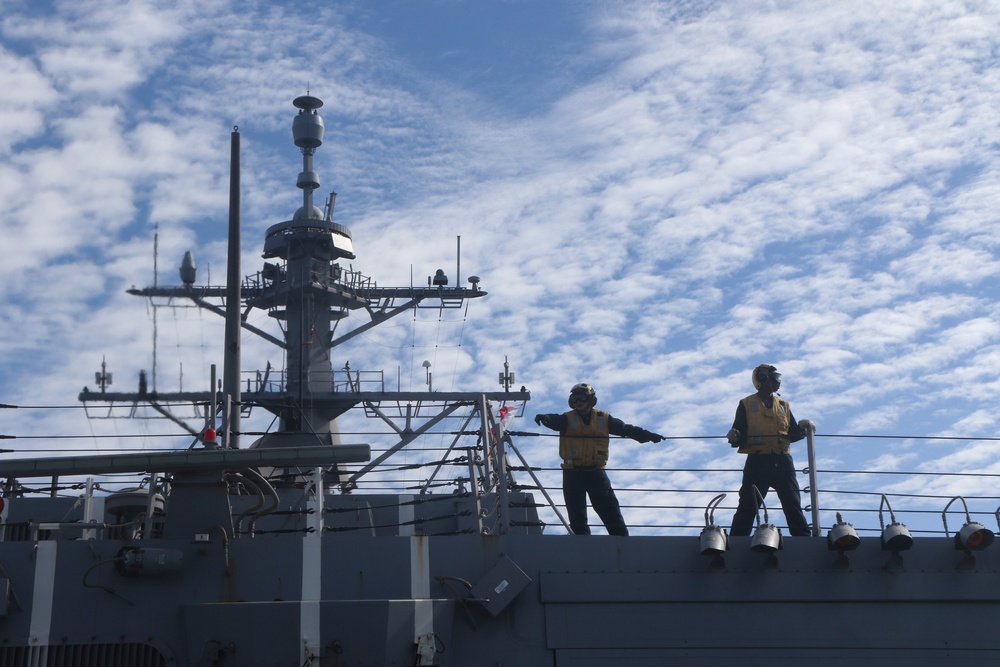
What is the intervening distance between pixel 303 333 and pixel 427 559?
1469 centimetres

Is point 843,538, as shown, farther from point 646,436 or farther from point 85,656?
point 85,656

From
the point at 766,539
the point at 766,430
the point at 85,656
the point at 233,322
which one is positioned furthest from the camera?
the point at 233,322

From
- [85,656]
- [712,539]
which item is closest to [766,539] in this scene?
[712,539]

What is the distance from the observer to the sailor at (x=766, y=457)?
946 cm

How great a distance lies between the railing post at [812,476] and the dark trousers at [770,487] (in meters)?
0.22

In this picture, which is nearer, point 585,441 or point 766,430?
point 585,441

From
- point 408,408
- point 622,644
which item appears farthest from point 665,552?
point 408,408

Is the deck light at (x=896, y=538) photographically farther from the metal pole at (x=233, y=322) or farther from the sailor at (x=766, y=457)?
the metal pole at (x=233, y=322)

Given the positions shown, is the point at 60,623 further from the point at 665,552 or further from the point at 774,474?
the point at 774,474

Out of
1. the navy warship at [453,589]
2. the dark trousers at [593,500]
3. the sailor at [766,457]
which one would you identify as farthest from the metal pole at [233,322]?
the sailor at [766,457]

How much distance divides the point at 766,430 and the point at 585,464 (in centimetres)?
154

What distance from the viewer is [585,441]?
9.21m

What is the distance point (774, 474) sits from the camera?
9516 mm

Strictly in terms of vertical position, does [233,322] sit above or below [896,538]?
above
